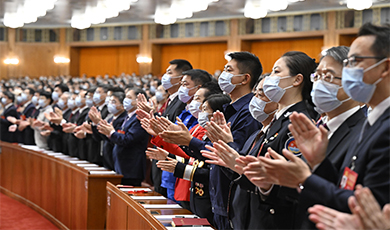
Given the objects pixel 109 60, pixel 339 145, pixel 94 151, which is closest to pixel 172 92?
pixel 94 151

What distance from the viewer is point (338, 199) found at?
1687 mm

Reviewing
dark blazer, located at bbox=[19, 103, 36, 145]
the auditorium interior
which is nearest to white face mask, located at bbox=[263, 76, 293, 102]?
the auditorium interior

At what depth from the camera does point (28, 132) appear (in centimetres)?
840

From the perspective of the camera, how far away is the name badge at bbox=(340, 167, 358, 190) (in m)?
1.72

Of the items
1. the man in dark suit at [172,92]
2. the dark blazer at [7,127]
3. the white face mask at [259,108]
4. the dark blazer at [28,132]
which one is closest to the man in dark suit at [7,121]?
the dark blazer at [7,127]

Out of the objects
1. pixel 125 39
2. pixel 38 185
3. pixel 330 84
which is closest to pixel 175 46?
pixel 125 39

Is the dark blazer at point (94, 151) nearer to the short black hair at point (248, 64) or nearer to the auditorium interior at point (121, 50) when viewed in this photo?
the auditorium interior at point (121, 50)

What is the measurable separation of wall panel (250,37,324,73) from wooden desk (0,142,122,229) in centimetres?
1075

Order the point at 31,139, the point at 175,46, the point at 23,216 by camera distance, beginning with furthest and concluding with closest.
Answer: the point at 175,46
the point at 31,139
the point at 23,216

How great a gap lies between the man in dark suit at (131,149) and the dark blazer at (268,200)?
8.05 feet

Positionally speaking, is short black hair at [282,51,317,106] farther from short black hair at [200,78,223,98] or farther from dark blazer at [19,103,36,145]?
dark blazer at [19,103,36,145]

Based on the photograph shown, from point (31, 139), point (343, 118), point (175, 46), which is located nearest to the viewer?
point (343, 118)

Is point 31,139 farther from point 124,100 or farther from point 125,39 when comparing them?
point 125,39

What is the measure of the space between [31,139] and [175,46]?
436 inches
